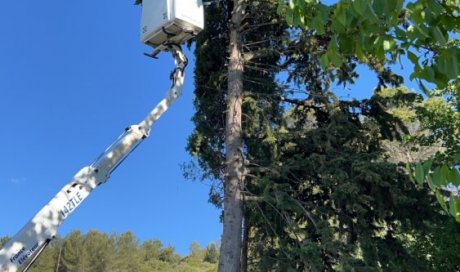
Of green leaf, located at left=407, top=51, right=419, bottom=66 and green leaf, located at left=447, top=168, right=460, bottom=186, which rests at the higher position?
green leaf, located at left=407, top=51, right=419, bottom=66

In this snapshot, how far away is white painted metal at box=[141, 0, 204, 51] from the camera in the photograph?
5754 millimetres

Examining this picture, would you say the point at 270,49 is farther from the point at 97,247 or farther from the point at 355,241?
the point at 97,247

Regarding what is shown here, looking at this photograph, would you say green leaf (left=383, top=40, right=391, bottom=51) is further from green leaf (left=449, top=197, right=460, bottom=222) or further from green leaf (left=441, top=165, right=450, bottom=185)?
green leaf (left=449, top=197, right=460, bottom=222)

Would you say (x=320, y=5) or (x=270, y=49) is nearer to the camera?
(x=320, y=5)

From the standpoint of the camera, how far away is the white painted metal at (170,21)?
5754 mm

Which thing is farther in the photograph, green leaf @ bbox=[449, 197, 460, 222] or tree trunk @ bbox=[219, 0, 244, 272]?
tree trunk @ bbox=[219, 0, 244, 272]

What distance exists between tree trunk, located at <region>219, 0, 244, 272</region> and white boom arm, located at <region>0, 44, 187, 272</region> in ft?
12.1

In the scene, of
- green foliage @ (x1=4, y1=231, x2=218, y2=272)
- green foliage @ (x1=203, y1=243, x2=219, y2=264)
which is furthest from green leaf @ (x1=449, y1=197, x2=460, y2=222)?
green foliage @ (x1=203, y1=243, x2=219, y2=264)

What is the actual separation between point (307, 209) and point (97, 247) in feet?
157

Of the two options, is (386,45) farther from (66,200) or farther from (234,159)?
(234,159)

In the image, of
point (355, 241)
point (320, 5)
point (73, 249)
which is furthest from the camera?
point (73, 249)

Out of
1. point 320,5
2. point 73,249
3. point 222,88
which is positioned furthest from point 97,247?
point 320,5

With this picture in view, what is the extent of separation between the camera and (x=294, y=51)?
434 inches

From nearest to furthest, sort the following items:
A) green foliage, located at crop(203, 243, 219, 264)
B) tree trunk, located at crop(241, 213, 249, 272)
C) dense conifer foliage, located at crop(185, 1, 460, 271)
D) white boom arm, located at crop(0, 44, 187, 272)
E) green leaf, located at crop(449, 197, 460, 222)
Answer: green leaf, located at crop(449, 197, 460, 222), white boom arm, located at crop(0, 44, 187, 272), dense conifer foliage, located at crop(185, 1, 460, 271), tree trunk, located at crop(241, 213, 249, 272), green foliage, located at crop(203, 243, 219, 264)
